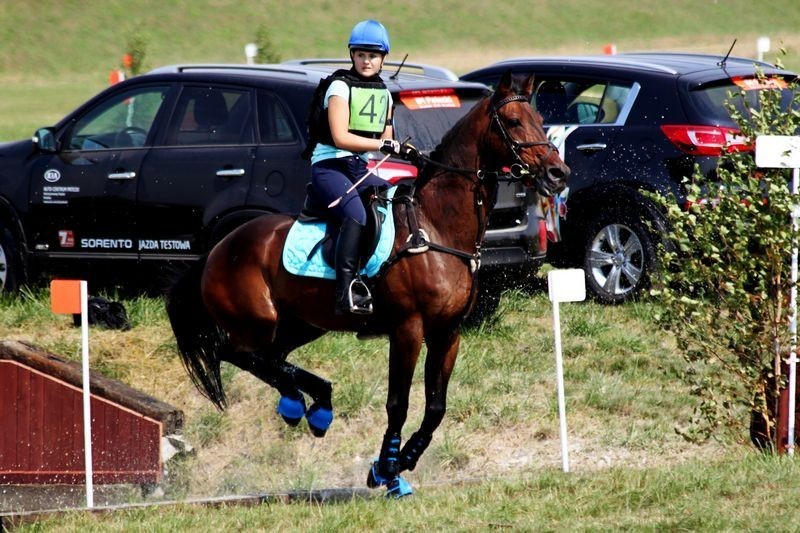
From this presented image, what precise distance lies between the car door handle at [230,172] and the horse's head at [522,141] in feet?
11.3

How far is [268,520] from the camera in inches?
259

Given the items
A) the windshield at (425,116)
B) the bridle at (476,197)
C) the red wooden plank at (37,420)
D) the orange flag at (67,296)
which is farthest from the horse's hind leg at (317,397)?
the red wooden plank at (37,420)

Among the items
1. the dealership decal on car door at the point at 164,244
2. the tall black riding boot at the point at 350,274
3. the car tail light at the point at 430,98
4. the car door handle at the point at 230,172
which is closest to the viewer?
the tall black riding boot at the point at 350,274

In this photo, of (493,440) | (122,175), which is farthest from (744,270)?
(122,175)

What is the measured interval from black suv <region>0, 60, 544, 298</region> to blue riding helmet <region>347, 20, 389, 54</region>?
7.47ft

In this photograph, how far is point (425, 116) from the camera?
9.72 meters

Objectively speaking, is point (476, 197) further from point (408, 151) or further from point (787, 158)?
point (787, 158)

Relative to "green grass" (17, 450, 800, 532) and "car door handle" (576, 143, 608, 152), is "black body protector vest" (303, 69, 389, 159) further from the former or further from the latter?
"car door handle" (576, 143, 608, 152)

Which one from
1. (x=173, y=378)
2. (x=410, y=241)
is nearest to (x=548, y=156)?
(x=410, y=241)

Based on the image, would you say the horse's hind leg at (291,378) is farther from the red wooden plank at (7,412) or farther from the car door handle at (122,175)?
the car door handle at (122,175)

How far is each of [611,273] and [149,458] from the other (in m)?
4.33

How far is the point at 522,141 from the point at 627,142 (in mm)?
4573

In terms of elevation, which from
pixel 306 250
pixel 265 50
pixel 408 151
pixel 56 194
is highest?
pixel 265 50

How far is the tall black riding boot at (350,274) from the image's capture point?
704 centimetres
